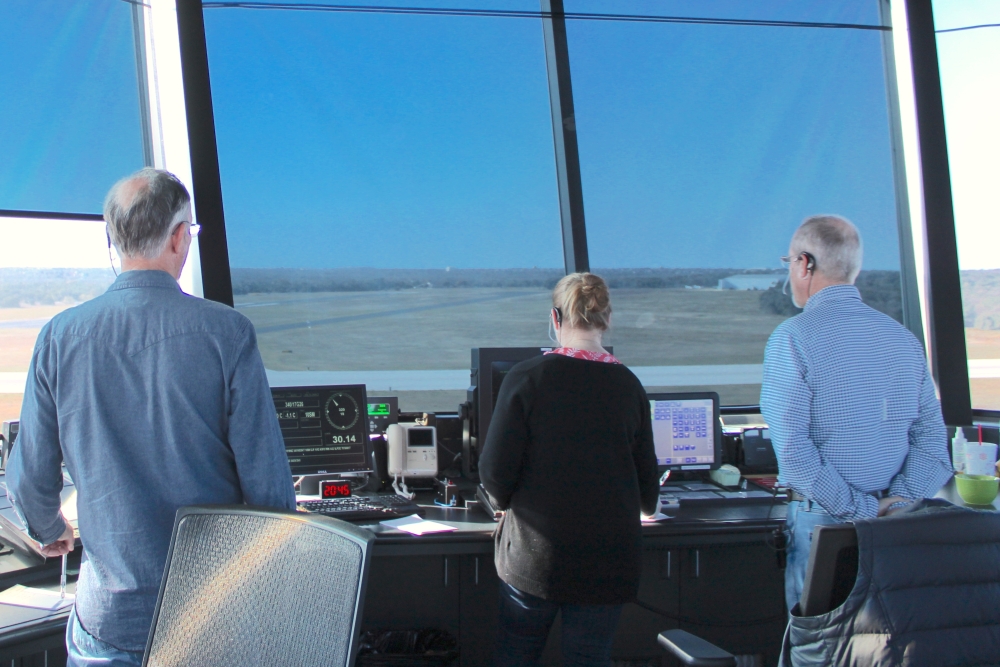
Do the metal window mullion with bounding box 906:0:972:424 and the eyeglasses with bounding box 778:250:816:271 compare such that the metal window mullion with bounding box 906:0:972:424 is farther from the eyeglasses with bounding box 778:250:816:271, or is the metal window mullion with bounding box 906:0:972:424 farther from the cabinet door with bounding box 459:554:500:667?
the cabinet door with bounding box 459:554:500:667

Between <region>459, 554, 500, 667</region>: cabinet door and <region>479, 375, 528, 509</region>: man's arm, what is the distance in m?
0.98

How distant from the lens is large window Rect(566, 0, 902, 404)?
12.8 ft

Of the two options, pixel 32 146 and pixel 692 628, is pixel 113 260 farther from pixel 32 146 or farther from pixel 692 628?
pixel 692 628

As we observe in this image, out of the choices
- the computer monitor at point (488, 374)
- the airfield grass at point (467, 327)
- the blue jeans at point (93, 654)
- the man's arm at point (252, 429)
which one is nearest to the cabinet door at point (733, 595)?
the computer monitor at point (488, 374)

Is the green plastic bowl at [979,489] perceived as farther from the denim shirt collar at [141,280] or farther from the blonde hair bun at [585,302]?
the denim shirt collar at [141,280]

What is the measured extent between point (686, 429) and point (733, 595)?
655 mm

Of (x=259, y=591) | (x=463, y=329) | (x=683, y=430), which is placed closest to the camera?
(x=259, y=591)

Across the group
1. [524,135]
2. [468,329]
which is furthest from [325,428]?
[468,329]

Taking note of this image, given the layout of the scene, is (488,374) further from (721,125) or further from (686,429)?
(721,125)

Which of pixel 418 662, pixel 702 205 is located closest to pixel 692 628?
pixel 418 662

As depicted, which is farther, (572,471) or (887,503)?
(887,503)

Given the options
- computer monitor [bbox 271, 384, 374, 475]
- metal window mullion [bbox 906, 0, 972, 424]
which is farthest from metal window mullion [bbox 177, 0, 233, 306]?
metal window mullion [bbox 906, 0, 972, 424]

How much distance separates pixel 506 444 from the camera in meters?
1.80

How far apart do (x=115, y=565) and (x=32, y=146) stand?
→ 100 inches
